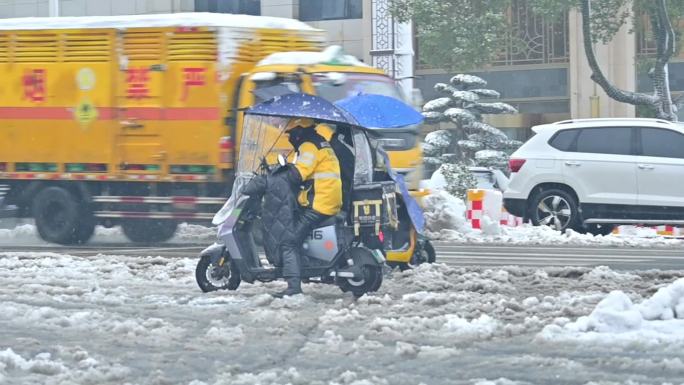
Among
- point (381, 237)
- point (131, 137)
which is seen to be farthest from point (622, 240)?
point (381, 237)

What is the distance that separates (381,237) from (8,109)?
9337mm

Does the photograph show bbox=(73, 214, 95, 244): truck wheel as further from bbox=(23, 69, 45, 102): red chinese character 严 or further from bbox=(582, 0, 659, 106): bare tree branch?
bbox=(582, 0, 659, 106): bare tree branch

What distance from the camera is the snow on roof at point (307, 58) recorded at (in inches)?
653

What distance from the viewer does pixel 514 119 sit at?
136ft

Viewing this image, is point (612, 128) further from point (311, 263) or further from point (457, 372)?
point (457, 372)

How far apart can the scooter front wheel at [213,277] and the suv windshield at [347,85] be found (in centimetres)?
547

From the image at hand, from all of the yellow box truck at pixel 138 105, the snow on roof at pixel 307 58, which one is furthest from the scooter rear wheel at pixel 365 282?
the snow on roof at pixel 307 58

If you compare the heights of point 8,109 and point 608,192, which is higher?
point 8,109

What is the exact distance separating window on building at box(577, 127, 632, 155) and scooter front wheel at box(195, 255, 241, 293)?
9293mm

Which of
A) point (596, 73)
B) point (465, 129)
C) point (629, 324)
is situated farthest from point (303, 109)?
point (465, 129)

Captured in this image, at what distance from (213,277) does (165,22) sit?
7.43 metres

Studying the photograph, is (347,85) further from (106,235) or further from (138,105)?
(106,235)

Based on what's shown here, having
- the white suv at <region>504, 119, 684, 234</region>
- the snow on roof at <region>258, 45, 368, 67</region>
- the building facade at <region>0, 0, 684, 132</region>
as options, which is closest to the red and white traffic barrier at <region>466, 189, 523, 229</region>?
the white suv at <region>504, 119, 684, 234</region>

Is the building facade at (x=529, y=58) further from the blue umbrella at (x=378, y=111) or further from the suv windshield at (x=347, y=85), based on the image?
the blue umbrella at (x=378, y=111)
